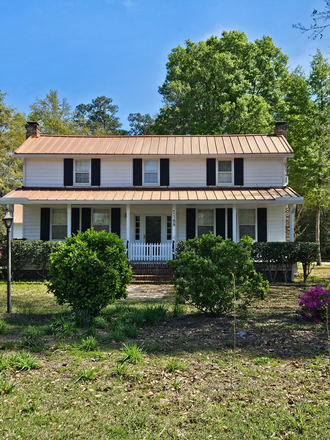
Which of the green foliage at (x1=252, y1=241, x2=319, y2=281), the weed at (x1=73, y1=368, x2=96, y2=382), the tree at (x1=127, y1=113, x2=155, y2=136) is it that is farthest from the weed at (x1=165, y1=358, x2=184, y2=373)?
the tree at (x1=127, y1=113, x2=155, y2=136)

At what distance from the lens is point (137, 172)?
57.7 feet

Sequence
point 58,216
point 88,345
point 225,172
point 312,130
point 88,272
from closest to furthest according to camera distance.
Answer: point 88,345
point 88,272
point 58,216
point 225,172
point 312,130

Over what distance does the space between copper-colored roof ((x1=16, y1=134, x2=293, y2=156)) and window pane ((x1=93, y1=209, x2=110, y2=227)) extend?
273 centimetres

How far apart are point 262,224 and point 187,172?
169 inches

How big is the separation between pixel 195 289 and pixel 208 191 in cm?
1008

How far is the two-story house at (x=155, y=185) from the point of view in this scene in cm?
1684

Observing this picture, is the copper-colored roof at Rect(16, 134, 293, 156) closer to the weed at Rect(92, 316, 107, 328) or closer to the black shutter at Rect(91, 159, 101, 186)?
the black shutter at Rect(91, 159, 101, 186)

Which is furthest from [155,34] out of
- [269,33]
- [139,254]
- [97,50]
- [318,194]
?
[269,33]

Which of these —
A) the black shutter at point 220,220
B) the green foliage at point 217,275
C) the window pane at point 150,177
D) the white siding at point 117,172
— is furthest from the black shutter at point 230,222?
the green foliage at point 217,275

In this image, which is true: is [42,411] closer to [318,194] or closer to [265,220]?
[265,220]

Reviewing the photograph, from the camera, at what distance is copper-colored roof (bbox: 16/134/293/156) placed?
17.4 metres

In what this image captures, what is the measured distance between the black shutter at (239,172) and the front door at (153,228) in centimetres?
412

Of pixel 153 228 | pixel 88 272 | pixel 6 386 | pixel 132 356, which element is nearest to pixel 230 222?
pixel 153 228

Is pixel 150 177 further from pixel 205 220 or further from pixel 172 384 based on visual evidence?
pixel 172 384
